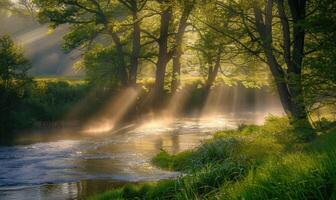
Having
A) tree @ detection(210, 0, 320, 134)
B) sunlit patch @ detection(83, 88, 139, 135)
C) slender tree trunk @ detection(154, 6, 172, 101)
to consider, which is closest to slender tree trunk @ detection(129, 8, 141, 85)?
sunlit patch @ detection(83, 88, 139, 135)

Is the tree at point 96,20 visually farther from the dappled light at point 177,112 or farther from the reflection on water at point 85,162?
the reflection on water at point 85,162

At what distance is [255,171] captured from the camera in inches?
405

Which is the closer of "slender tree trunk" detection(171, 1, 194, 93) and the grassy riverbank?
the grassy riverbank

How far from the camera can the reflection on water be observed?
16672 millimetres

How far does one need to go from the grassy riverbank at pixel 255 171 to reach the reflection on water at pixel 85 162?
1.67 m

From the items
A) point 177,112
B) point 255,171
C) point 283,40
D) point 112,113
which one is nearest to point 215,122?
point 177,112

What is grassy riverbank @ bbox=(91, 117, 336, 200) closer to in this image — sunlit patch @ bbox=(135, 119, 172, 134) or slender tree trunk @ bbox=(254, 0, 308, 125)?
slender tree trunk @ bbox=(254, 0, 308, 125)

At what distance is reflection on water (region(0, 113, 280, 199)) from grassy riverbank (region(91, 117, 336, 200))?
1.67 m

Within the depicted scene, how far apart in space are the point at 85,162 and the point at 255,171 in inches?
486

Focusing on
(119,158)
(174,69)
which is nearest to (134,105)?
(174,69)

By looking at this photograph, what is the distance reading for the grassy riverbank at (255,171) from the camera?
24.8ft

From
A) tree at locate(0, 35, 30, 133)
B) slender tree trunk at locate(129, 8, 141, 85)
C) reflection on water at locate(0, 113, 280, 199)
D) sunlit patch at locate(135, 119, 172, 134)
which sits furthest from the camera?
slender tree trunk at locate(129, 8, 141, 85)

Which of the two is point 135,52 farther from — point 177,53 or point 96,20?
point 177,53

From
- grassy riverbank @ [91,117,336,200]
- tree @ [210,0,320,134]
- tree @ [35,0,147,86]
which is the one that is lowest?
grassy riverbank @ [91,117,336,200]
